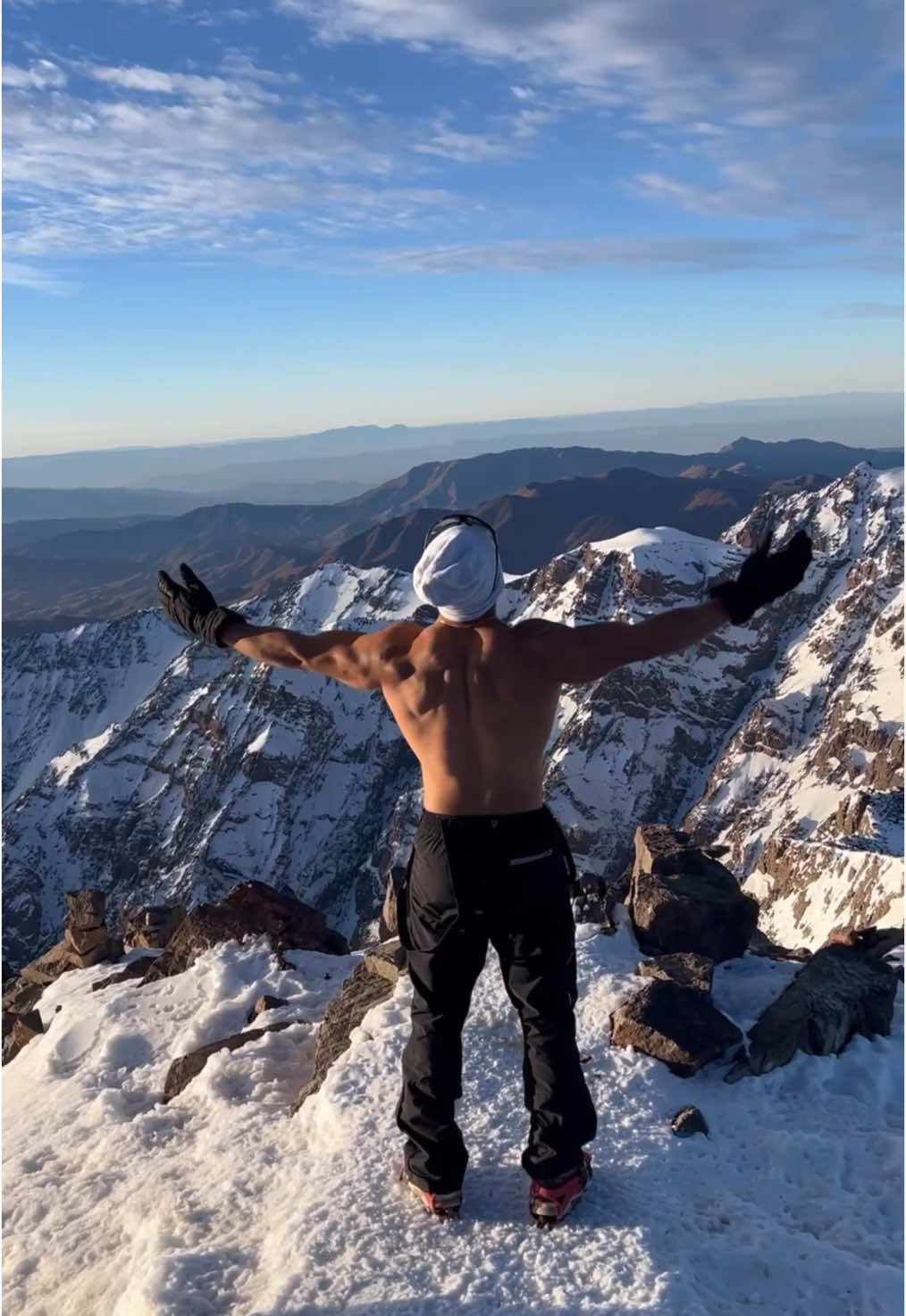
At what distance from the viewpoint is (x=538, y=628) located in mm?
6238

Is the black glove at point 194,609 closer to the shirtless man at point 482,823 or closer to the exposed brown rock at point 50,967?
the shirtless man at point 482,823

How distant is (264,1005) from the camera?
38.9ft

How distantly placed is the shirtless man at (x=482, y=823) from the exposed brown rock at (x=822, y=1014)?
9.65ft

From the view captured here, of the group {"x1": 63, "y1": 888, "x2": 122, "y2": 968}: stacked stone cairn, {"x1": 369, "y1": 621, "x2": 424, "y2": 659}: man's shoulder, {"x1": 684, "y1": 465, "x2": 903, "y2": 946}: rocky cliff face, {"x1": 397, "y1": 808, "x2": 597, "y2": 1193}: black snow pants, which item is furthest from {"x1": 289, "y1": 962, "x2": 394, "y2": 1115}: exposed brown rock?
{"x1": 684, "y1": 465, "x2": 903, "y2": 946}: rocky cliff face

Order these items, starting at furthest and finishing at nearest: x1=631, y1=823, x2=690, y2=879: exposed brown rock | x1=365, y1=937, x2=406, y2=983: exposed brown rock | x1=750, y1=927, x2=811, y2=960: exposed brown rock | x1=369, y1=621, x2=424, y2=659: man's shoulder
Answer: x1=631, y1=823, x2=690, y2=879: exposed brown rock
x1=750, y1=927, x2=811, y2=960: exposed brown rock
x1=365, y1=937, x2=406, y2=983: exposed brown rock
x1=369, y1=621, x2=424, y2=659: man's shoulder

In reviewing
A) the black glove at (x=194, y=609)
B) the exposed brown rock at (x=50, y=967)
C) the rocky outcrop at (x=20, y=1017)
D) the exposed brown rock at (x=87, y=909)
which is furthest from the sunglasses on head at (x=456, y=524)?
the exposed brown rock at (x=50, y=967)

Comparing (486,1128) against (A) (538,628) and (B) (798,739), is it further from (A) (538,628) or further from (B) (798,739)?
(B) (798,739)

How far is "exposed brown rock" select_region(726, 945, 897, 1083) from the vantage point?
8977 millimetres

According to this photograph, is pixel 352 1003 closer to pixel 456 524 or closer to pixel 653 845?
pixel 653 845

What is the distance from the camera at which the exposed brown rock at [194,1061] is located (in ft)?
32.9

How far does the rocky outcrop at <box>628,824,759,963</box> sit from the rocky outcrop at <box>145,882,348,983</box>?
4968 mm

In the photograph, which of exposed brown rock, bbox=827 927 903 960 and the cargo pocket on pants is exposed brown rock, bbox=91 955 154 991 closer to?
the cargo pocket on pants

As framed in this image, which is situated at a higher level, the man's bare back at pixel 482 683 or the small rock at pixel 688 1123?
the man's bare back at pixel 482 683

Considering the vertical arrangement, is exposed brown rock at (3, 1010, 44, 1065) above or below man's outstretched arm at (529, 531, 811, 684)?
below
